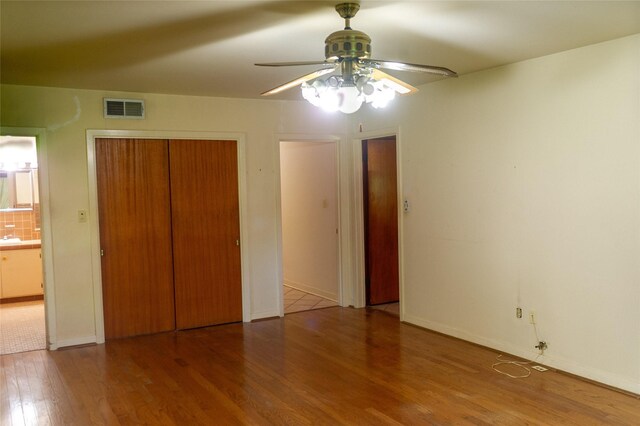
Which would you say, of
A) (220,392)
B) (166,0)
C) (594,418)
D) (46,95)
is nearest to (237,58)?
(166,0)

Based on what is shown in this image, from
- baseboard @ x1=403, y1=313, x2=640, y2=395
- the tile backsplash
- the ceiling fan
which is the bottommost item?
baseboard @ x1=403, y1=313, x2=640, y2=395

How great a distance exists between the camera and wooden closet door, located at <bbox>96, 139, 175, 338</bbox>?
506 centimetres

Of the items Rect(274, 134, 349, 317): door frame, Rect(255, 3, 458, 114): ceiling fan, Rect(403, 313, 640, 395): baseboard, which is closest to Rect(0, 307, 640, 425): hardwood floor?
Rect(403, 313, 640, 395): baseboard

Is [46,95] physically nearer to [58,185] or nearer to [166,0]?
[58,185]

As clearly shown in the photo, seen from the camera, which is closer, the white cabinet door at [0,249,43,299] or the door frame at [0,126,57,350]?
the door frame at [0,126,57,350]

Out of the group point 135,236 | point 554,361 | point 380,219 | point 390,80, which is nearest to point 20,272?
point 135,236

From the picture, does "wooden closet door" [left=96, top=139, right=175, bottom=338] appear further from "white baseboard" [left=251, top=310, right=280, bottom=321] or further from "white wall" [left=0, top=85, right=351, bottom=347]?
"white baseboard" [left=251, top=310, right=280, bottom=321]

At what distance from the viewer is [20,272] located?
683cm

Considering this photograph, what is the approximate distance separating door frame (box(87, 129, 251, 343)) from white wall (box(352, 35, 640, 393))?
5.38 ft

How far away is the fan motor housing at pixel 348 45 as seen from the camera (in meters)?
2.69

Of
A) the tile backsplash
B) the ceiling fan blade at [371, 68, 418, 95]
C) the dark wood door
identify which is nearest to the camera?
the ceiling fan blade at [371, 68, 418, 95]

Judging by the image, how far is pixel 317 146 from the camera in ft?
21.5

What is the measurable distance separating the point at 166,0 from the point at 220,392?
248 centimetres

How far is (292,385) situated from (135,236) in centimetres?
231
